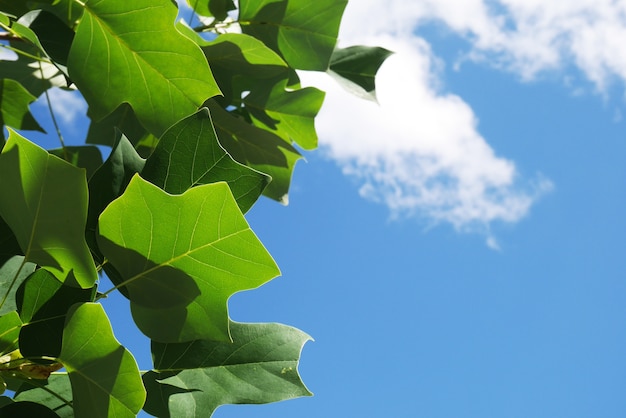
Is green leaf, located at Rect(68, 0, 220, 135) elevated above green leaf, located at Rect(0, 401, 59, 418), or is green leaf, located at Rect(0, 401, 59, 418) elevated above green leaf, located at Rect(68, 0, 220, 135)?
green leaf, located at Rect(68, 0, 220, 135)

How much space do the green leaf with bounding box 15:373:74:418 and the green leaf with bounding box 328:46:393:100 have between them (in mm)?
968

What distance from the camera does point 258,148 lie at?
140 cm

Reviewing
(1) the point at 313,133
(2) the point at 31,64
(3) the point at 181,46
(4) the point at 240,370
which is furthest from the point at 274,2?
(4) the point at 240,370

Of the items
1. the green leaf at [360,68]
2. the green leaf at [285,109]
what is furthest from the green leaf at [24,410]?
the green leaf at [360,68]

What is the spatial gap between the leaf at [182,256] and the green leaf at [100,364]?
70mm

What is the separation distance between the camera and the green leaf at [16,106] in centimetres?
154

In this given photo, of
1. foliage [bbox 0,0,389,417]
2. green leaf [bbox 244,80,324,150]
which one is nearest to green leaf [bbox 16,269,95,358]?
foliage [bbox 0,0,389,417]

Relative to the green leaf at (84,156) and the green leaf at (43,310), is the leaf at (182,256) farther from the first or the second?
the green leaf at (84,156)

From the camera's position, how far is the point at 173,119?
1037 millimetres

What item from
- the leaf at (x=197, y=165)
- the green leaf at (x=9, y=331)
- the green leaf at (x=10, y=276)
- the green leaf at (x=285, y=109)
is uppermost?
the green leaf at (x=285, y=109)

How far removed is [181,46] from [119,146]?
0.72 feet

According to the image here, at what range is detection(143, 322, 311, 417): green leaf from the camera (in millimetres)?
894

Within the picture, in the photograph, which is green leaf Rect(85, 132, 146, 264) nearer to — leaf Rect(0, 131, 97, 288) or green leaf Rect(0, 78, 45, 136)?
leaf Rect(0, 131, 97, 288)

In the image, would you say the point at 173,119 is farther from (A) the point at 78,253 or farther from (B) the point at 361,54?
(B) the point at 361,54
